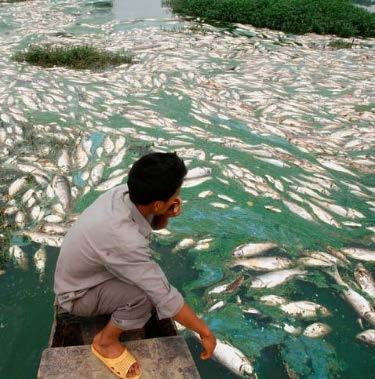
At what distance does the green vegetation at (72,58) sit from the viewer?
26.3 feet

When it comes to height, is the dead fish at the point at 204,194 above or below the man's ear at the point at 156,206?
below

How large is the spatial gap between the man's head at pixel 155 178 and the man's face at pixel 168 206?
0.10ft

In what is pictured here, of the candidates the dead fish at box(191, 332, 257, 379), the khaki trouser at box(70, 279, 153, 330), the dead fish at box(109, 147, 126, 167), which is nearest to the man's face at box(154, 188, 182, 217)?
the khaki trouser at box(70, 279, 153, 330)

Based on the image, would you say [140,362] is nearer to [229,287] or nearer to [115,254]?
[115,254]

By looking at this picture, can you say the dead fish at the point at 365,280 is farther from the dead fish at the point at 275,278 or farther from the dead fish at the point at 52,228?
the dead fish at the point at 52,228

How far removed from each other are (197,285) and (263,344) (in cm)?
66

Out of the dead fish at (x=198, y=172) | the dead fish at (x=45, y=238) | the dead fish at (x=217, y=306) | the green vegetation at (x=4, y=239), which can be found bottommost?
the green vegetation at (x=4, y=239)

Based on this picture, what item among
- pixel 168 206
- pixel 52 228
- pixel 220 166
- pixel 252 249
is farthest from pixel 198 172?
pixel 168 206

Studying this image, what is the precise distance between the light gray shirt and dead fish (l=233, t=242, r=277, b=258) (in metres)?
1.51

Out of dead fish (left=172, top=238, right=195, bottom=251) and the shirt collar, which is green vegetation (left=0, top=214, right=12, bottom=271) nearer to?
dead fish (left=172, top=238, right=195, bottom=251)

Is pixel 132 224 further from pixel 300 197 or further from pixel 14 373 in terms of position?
Result: pixel 300 197

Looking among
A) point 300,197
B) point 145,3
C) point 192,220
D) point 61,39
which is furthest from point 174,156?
point 145,3

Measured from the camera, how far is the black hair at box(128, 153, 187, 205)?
2.00 metres

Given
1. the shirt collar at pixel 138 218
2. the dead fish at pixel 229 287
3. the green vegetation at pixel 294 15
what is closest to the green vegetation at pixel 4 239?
the dead fish at pixel 229 287
